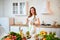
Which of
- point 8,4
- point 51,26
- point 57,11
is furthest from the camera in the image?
point 8,4

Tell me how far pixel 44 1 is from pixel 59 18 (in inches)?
38.3

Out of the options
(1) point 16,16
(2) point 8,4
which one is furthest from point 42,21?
(2) point 8,4

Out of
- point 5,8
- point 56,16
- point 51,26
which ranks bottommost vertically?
point 51,26

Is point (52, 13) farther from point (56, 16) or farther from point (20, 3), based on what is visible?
point (20, 3)

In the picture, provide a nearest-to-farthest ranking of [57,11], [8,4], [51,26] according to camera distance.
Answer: [51,26] → [57,11] → [8,4]

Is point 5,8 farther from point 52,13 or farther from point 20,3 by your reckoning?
point 52,13

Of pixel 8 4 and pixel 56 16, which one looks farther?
pixel 8 4

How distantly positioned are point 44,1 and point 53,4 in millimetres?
407

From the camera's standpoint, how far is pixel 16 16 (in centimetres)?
618

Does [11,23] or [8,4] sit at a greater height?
[8,4]

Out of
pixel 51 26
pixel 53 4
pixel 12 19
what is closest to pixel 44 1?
pixel 53 4

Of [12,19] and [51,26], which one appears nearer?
[51,26]

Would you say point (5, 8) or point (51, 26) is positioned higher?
point (5, 8)

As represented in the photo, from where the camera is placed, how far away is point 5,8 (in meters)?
6.28
